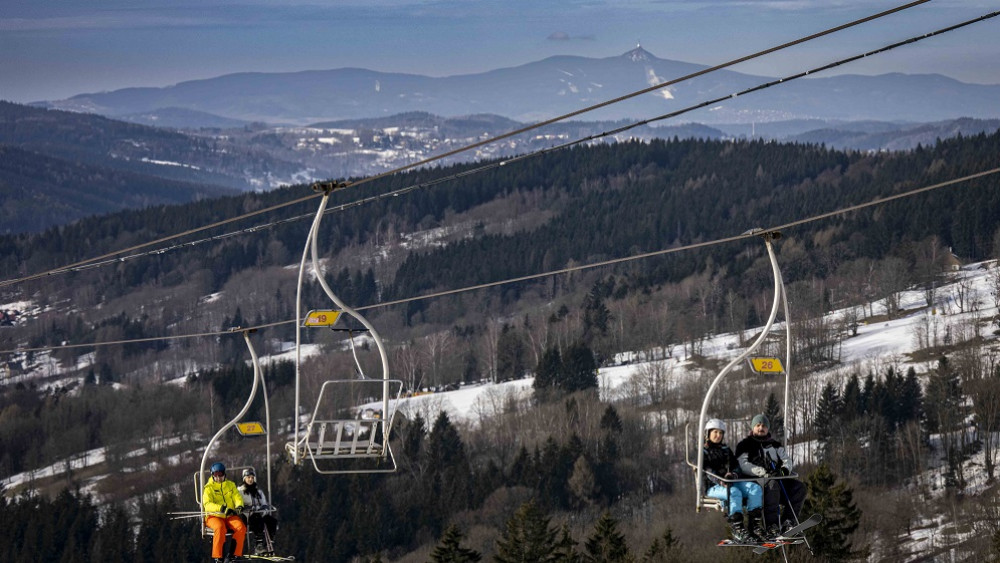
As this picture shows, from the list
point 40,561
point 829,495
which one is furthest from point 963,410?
point 40,561

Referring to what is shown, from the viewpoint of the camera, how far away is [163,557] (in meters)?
138

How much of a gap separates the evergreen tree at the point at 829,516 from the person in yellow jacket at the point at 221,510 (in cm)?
5882

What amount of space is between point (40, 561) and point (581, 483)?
51268mm

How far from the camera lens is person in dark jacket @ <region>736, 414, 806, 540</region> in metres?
24.0

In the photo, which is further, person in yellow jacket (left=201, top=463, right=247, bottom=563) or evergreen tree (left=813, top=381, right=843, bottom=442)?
evergreen tree (left=813, top=381, right=843, bottom=442)

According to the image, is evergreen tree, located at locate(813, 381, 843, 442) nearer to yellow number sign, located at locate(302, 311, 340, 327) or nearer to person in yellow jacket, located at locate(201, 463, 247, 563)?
person in yellow jacket, located at locate(201, 463, 247, 563)

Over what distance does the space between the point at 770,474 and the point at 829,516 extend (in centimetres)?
6662

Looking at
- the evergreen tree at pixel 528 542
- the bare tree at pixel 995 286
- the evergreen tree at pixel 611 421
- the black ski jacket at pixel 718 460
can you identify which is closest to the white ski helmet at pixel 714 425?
the black ski jacket at pixel 718 460

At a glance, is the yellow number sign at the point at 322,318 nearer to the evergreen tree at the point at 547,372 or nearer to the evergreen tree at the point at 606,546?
the evergreen tree at the point at 606,546

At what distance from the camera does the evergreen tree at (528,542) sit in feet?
291

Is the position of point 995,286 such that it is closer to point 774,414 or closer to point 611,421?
point 611,421

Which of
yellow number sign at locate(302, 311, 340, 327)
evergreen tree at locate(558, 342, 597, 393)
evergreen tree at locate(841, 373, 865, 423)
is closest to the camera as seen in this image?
yellow number sign at locate(302, 311, 340, 327)

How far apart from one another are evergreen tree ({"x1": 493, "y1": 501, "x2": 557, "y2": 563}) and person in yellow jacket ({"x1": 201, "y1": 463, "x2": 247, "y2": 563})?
60.8m

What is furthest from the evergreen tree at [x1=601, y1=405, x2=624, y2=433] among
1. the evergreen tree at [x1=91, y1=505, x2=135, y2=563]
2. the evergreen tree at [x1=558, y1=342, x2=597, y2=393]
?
the evergreen tree at [x1=91, y1=505, x2=135, y2=563]
